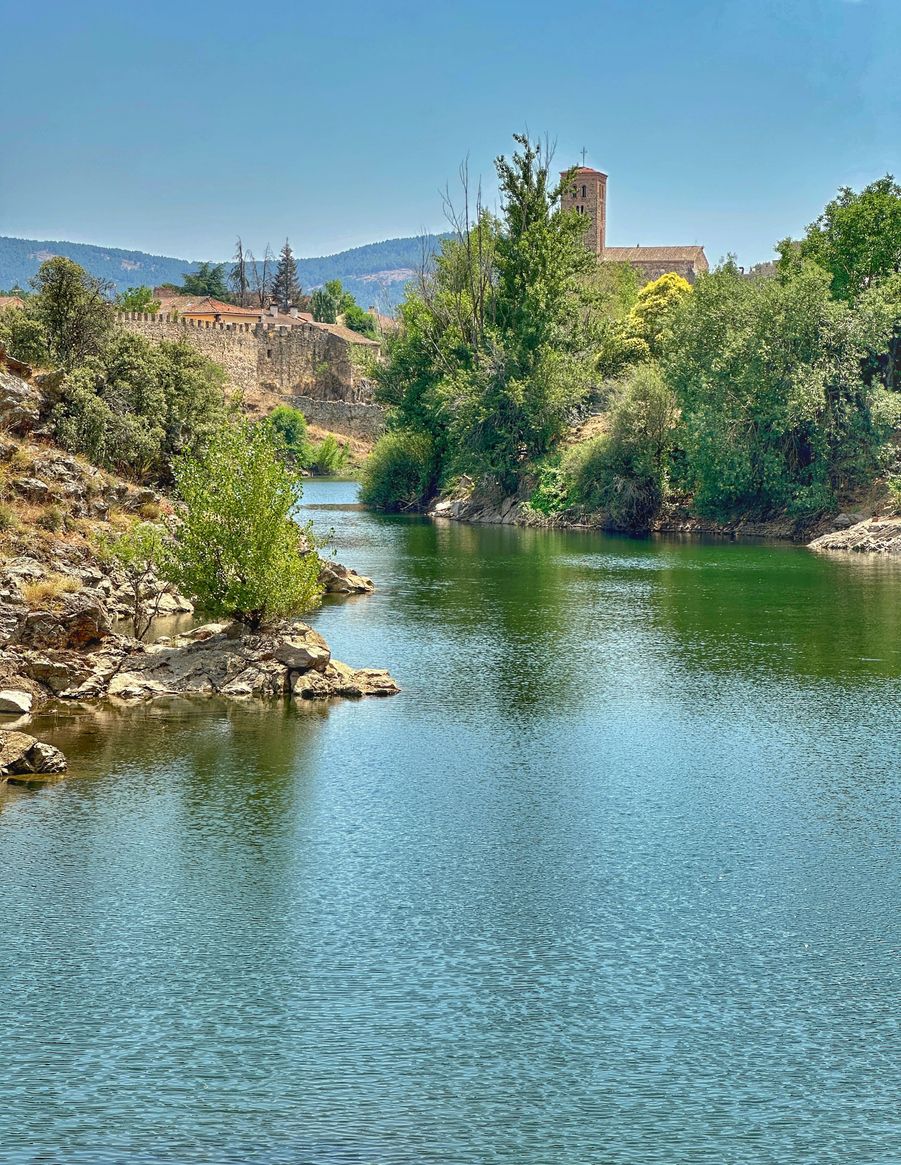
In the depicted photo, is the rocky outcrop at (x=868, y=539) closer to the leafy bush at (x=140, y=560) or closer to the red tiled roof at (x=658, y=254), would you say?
the leafy bush at (x=140, y=560)

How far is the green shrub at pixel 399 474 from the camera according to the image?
77000 millimetres

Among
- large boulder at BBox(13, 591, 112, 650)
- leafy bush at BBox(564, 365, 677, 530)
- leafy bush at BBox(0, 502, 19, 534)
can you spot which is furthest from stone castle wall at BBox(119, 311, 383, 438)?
large boulder at BBox(13, 591, 112, 650)

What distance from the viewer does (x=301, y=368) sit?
128375 millimetres

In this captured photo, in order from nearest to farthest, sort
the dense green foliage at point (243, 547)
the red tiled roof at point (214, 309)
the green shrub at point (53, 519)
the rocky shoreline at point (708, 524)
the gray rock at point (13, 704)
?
the gray rock at point (13, 704)
the dense green foliage at point (243, 547)
the green shrub at point (53, 519)
the rocky shoreline at point (708, 524)
the red tiled roof at point (214, 309)

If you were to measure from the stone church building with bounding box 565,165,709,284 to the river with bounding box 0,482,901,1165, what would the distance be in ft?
408

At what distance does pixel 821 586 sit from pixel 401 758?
23.2 metres

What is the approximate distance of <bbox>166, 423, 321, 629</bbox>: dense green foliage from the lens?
2773 cm

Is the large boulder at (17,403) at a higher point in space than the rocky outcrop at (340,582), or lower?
higher

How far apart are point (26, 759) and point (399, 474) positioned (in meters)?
57.7

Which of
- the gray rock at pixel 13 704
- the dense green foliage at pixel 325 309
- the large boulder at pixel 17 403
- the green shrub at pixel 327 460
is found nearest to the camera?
the gray rock at pixel 13 704

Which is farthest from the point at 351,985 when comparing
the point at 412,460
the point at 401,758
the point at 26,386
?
the point at 412,460

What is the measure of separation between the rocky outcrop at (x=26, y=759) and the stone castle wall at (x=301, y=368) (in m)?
102

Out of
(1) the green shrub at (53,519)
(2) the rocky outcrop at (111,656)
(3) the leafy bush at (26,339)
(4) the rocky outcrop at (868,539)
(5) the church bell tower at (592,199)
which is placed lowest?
(2) the rocky outcrop at (111,656)

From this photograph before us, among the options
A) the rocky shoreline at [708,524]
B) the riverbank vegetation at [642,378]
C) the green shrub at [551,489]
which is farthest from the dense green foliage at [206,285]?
the green shrub at [551,489]
